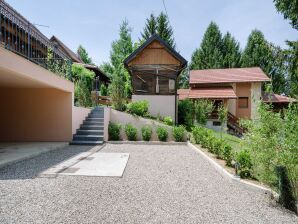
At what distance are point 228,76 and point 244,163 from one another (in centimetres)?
2304

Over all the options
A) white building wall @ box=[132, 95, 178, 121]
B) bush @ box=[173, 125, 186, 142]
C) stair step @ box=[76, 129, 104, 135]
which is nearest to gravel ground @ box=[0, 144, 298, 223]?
stair step @ box=[76, 129, 104, 135]

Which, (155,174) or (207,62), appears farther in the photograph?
(207,62)

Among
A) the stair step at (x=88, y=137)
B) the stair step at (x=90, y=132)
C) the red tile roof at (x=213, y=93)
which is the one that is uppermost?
the red tile roof at (x=213, y=93)

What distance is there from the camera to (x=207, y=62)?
38.7 meters

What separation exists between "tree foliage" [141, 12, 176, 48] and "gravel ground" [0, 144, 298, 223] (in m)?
30.2

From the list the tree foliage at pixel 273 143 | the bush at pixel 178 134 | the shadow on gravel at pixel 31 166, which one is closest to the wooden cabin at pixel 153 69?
the bush at pixel 178 134

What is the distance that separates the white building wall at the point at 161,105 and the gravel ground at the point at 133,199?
10.4 metres

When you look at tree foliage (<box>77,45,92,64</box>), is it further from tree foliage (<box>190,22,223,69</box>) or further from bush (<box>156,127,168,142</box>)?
bush (<box>156,127,168,142</box>)

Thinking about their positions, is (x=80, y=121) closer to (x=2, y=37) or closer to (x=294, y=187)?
(x=2, y=37)

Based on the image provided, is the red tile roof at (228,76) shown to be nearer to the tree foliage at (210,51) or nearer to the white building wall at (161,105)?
the tree foliage at (210,51)

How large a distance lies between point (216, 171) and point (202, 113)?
9.75 m

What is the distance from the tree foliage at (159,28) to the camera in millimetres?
33750

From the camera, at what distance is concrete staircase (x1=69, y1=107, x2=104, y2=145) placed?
11531mm

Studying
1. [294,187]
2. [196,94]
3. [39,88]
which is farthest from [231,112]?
[294,187]
